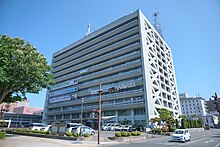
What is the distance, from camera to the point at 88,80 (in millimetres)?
64375

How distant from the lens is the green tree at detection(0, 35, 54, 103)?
710 inches

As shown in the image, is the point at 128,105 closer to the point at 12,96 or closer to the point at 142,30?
the point at 142,30

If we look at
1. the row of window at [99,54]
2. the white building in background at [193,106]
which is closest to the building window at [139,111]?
the row of window at [99,54]

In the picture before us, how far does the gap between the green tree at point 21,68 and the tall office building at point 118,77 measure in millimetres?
28368

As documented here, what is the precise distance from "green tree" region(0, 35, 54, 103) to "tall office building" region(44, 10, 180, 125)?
28368 mm

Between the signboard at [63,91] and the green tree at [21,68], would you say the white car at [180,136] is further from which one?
the signboard at [63,91]

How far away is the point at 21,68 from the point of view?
18797mm

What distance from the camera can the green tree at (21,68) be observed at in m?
18.0

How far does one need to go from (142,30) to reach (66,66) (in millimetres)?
40628

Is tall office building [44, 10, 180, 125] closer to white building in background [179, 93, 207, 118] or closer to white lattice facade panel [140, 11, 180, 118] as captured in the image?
white lattice facade panel [140, 11, 180, 118]

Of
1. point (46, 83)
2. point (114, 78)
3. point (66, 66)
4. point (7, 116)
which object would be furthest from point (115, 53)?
point (7, 116)

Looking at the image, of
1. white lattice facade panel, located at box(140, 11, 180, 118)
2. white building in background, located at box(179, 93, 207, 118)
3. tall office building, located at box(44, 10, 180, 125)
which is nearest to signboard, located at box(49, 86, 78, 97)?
tall office building, located at box(44, 10, 180, 125)

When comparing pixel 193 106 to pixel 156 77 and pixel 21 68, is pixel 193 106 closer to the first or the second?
pixel 156 77

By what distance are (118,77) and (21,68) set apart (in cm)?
3564
